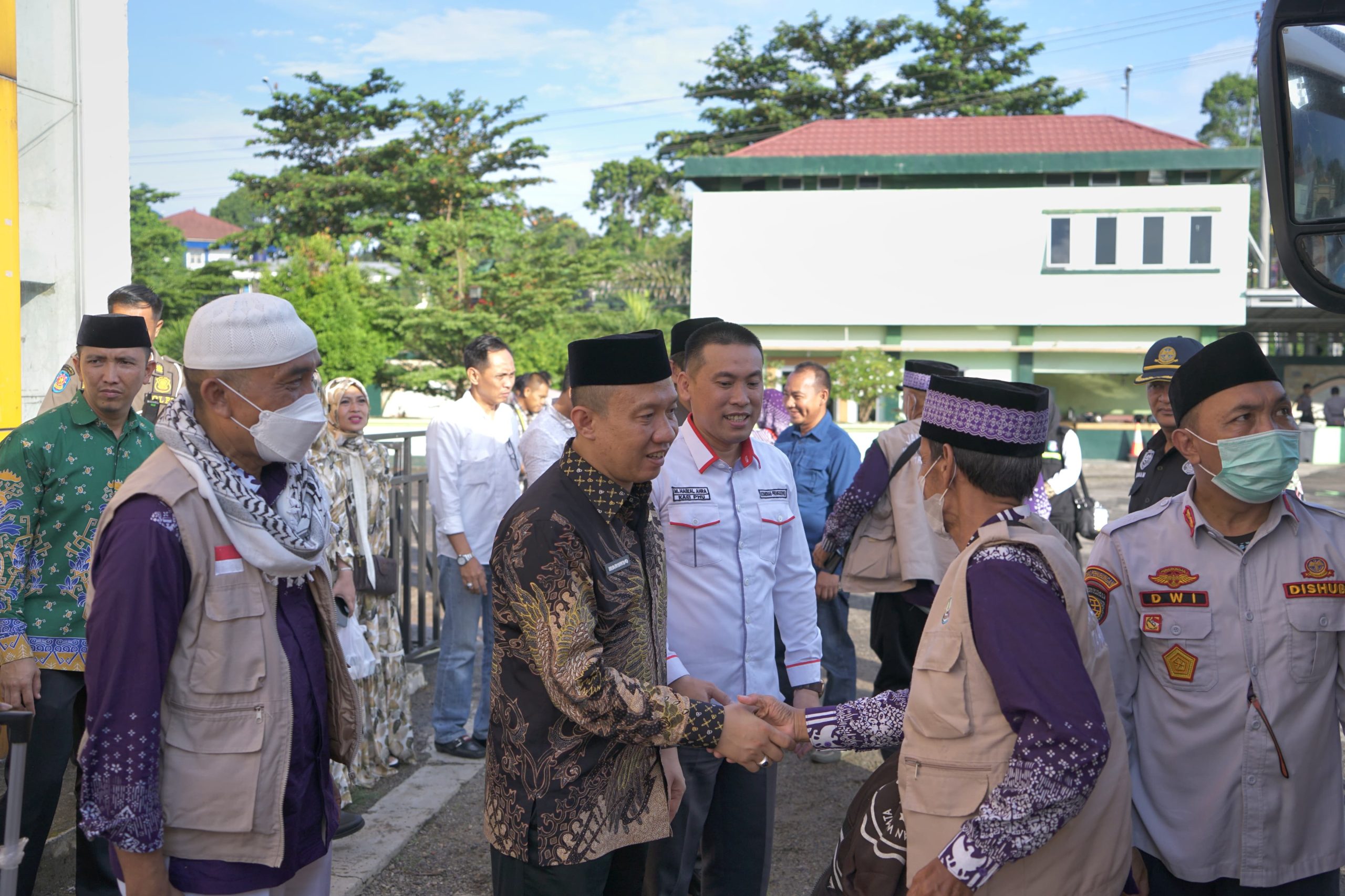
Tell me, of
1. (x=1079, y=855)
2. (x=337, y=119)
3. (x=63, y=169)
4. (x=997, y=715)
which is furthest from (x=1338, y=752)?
(x=337, y=119)

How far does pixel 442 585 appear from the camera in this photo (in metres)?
6.61

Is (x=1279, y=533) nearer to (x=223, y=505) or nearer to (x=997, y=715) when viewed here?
(x=997, y=715)

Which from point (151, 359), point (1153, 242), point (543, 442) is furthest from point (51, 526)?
point (1153, 242)

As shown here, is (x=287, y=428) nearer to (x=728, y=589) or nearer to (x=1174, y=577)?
(x=728, y=589)

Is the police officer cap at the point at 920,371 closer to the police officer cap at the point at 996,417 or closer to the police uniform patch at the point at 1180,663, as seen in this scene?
the police uniform patch at the point at 1180,663

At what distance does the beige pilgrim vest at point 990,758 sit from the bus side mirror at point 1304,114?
900 millimetres

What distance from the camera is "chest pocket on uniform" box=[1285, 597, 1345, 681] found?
2.77 m

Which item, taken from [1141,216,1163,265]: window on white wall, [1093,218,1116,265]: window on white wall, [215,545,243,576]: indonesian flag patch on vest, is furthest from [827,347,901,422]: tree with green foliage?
[215,545,243,576]: indonesian flag patch on vest

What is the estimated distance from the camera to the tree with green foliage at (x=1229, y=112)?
7112 centimetres

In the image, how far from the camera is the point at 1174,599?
2.88m

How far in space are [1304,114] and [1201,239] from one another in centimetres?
3019

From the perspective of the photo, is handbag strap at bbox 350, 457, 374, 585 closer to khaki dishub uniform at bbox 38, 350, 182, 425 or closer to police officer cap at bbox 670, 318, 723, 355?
khaki dishub uniform at bbox 38, 350, 182, 425

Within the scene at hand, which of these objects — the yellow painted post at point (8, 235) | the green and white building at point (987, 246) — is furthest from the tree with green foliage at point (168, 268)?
the yellow painted post at point (8, 235)

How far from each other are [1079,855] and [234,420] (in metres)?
2.10
